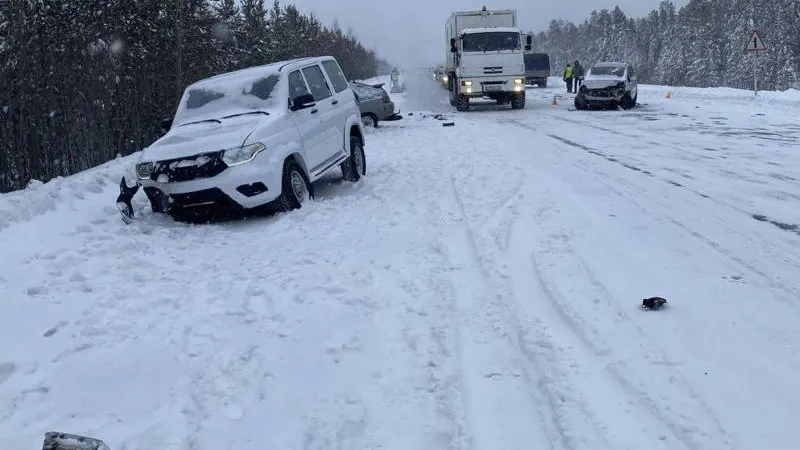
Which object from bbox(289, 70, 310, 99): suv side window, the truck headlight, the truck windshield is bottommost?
the truck headlight

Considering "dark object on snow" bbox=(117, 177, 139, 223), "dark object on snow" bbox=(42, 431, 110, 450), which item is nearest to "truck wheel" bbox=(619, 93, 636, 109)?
"dark object on snow" bbox=(117, 177, 139, 223)

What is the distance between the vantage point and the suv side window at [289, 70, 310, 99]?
8.86 metres

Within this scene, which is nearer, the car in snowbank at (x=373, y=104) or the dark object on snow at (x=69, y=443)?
the dark object on snow at (x=69, y=443)

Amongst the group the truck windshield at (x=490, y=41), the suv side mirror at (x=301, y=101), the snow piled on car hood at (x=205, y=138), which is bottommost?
the snow piled on car hood at (x=205, y=138)

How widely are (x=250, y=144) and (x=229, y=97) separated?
1.69 meters

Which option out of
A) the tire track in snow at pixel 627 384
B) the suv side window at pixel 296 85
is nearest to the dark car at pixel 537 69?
the suv side window at pixel 296 85

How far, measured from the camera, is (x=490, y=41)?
23766 mm

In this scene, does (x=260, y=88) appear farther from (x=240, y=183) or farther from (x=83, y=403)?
(x=83, y=403)

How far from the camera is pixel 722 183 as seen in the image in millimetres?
8625

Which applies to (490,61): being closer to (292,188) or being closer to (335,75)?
(335,75)

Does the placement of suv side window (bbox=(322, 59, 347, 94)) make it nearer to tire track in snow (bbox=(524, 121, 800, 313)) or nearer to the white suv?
the white suv

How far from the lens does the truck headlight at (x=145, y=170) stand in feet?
24.8

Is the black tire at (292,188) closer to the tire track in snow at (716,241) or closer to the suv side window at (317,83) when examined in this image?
the suv side window at (317,83)

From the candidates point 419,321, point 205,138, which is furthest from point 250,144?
point 419,321
